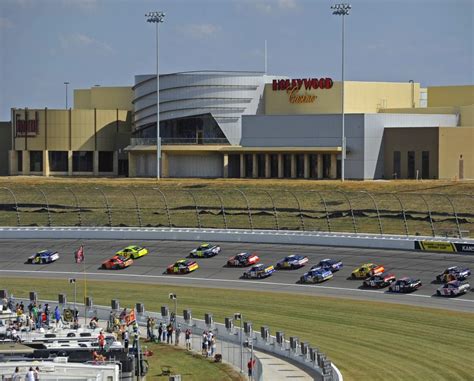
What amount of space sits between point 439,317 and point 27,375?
27693 mm

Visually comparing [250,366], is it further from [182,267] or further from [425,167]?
[425,167]

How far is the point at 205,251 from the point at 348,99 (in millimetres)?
59582

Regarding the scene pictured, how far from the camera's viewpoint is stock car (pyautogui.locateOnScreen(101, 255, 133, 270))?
78562 millimetres

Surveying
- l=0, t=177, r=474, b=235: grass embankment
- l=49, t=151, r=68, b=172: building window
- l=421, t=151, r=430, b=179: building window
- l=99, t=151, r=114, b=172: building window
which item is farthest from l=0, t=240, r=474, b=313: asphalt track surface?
l=99, t=151, r=114, b=172: building window

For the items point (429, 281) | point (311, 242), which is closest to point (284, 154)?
point (311, 242)

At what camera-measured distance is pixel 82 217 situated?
9475 centimetres

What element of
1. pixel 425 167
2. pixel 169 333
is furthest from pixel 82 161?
pixel 169 333

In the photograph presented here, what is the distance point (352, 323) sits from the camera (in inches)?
2304

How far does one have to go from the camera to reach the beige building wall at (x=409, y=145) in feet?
410

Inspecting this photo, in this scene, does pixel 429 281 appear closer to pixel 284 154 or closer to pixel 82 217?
pixel 82 217

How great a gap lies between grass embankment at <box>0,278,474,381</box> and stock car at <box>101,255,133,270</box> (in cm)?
470

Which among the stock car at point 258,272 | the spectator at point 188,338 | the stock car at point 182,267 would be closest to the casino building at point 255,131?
the stock car at point 182,267

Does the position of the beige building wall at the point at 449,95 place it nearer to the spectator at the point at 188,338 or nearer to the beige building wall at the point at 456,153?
the beige building wall at the point at 456,153

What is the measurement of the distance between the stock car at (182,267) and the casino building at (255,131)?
2089 inches
